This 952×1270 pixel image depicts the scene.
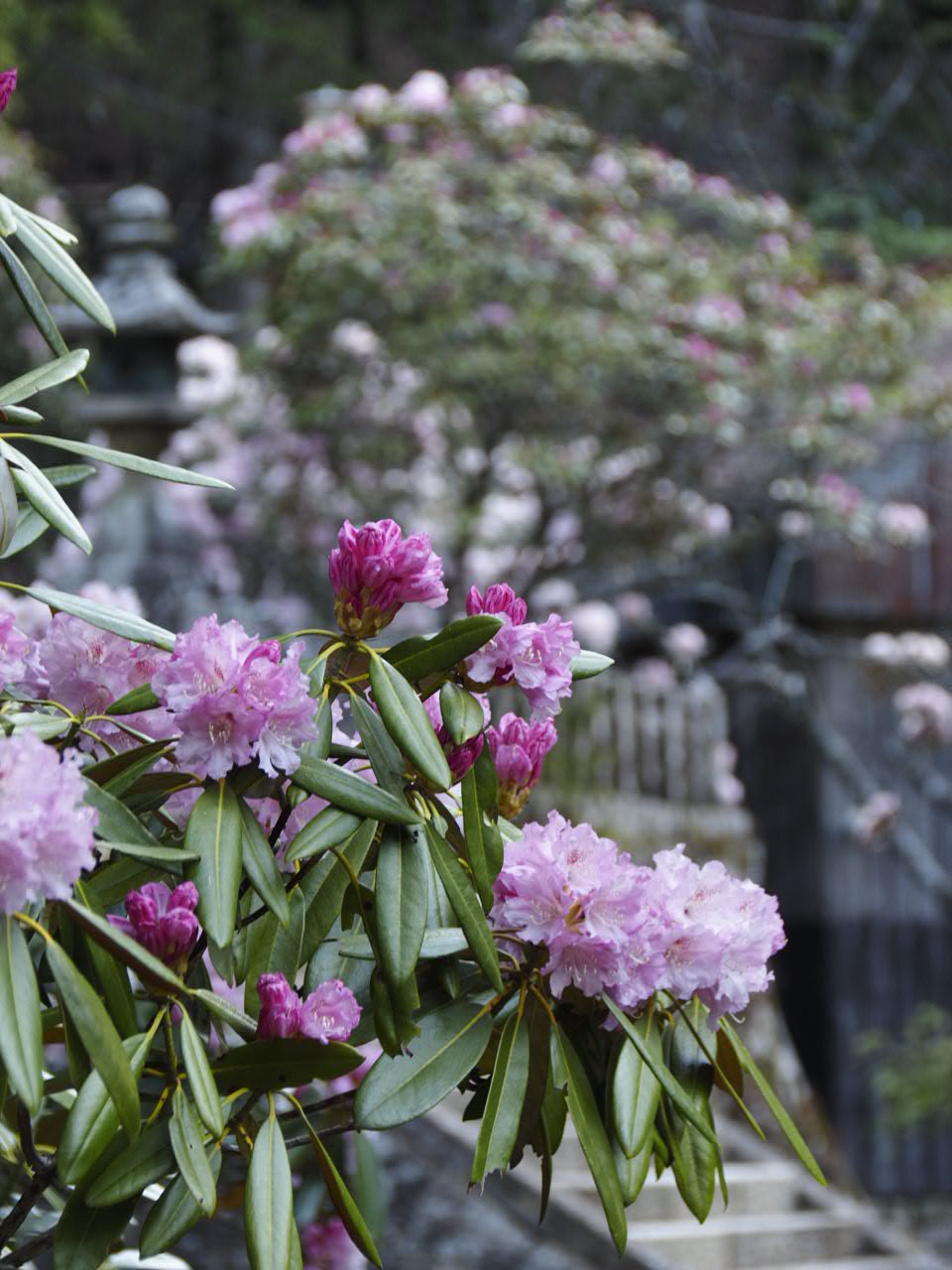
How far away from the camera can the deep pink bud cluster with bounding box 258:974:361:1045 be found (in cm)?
116

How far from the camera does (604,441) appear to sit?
605cm

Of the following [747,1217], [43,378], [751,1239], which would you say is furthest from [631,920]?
[747,1217]

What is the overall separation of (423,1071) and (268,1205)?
15 cm

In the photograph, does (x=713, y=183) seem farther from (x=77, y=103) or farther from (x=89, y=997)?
(x=89, y=997)

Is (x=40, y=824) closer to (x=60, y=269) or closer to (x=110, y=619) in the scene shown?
(x=110, y=619)

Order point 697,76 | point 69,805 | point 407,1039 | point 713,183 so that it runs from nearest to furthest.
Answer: point 69,805 < point 407,1039 < point 713,183 < point 697,76

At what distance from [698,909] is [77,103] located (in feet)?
31.1

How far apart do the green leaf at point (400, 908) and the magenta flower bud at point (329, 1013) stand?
0.08 metres

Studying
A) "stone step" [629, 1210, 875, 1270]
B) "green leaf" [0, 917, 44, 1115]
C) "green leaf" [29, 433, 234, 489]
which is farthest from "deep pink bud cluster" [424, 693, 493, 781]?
"stone step" [629, 1210, 875, 1270]

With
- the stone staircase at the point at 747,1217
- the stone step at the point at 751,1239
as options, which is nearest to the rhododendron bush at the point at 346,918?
the stone staircase at the point at 747,1217

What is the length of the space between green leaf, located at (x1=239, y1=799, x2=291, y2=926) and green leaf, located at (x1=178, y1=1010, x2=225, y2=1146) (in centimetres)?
9

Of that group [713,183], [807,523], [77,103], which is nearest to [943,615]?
[807,523]

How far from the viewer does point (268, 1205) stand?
42.5 inches

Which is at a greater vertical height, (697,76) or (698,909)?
(697,76)
